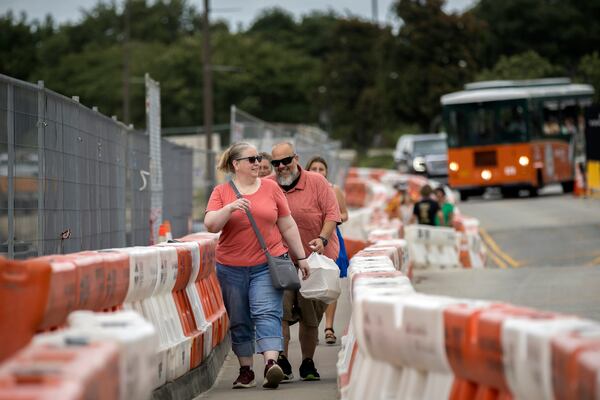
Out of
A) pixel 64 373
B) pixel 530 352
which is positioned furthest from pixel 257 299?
pixel 64 373

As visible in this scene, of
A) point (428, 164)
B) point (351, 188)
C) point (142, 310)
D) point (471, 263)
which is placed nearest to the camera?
point (142, 310)

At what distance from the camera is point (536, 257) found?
92.0 ft

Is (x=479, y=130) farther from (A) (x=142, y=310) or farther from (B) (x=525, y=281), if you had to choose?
(A) (x=142, y=310)

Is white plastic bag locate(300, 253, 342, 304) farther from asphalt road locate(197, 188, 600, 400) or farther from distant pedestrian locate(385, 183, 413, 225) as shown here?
distant pedestrian locate(385, 183, 413, 225)

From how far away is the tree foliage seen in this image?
3652 inches

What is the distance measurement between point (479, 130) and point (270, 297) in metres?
33.6

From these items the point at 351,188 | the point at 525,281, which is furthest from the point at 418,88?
the point at 525,281

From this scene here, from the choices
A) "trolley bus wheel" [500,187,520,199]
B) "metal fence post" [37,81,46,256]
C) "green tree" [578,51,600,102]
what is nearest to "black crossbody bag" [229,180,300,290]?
"metal fence post" [37,81,46,256]

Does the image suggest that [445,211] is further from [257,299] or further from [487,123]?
[257,299]

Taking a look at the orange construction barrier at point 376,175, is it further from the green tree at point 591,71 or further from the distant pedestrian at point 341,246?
the distant pedestrian at point 341,246

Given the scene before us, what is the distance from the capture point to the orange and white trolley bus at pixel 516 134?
42.7 m

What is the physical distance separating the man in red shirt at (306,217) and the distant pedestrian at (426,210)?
14.7 meters

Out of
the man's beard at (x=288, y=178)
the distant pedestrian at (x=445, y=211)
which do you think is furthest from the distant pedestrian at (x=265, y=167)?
the distant pedestrian at (x=445, y=211)

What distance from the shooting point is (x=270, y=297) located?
34.4 ft
